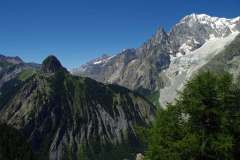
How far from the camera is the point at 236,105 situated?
31047 mm

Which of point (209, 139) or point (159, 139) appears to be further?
point (159, 139)

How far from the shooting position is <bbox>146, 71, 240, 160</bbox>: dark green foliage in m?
28.9

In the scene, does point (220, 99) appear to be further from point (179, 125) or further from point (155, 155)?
point (155, 155)

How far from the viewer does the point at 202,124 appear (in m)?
30.2

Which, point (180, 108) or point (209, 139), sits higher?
point (180, 108)

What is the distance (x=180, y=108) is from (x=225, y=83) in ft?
12.5

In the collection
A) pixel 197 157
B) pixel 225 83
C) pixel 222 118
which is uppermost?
pixel 225 83

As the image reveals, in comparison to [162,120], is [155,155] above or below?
below

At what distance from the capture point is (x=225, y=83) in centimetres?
3073

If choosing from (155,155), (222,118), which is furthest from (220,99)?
(155,155)

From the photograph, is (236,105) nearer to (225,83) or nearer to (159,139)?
(225,83)

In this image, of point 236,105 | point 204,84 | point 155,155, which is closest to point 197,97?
point 204,84

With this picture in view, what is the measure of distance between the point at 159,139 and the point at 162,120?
1.70m

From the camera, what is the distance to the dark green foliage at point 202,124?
2888 cm
